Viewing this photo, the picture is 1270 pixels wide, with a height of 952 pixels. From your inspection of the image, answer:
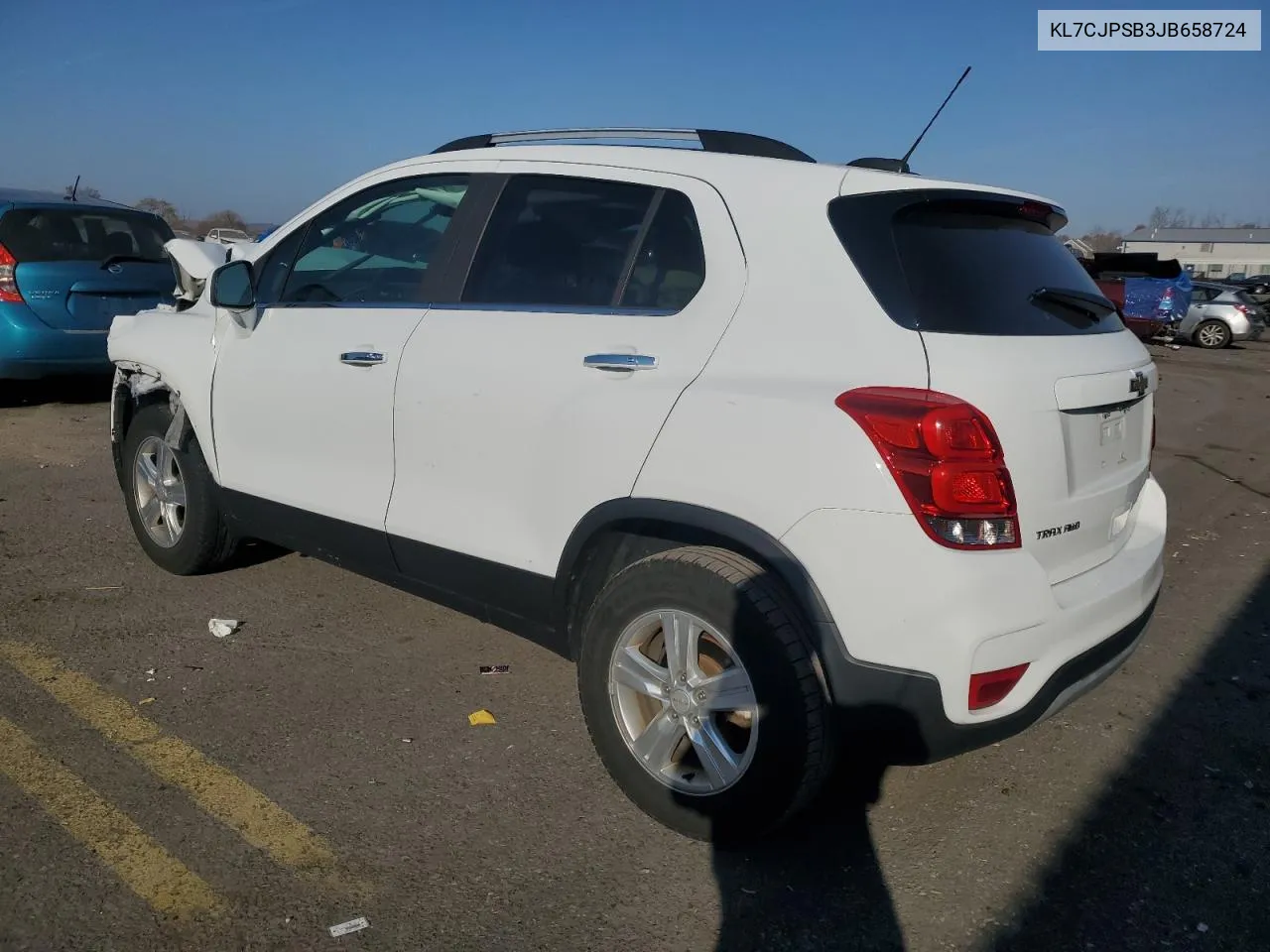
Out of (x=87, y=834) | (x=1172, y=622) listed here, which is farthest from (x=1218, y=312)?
(x=87, y=834)

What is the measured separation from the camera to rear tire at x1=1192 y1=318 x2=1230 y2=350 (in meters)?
23.3

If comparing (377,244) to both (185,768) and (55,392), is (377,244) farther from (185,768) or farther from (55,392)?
(55,392)

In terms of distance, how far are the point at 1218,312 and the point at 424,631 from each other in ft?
78.7

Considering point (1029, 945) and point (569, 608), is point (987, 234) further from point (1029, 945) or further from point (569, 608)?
point (1029, 945)

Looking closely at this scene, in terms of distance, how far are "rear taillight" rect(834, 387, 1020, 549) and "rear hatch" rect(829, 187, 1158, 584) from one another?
0.13 feet

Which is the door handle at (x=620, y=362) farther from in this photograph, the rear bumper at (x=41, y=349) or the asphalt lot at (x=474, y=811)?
the rear bumper at (x=41, y=349)

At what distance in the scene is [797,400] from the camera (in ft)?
8.29

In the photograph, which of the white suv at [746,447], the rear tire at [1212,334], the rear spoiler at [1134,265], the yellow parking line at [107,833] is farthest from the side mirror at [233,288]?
the rear tire at [1212,334]

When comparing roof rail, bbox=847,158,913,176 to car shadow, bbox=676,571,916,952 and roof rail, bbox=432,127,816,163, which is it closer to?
roof rail, bbox=432,127,816,163

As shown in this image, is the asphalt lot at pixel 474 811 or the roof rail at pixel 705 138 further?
the roof rail at pixel 705 138

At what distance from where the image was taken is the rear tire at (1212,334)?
23.3m

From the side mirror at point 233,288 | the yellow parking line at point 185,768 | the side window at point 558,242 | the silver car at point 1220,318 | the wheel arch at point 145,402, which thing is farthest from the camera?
the silver car at point 1220,318

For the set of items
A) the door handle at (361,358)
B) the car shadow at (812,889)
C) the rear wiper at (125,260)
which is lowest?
the car shadow at (812,889)

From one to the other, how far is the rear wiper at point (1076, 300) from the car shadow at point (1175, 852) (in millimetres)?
1477
